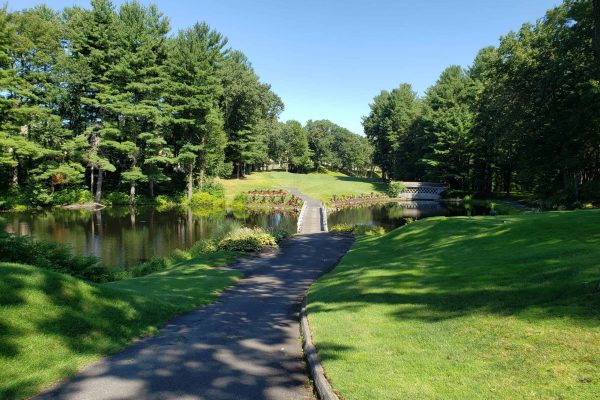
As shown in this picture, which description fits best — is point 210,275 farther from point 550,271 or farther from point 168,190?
point 168,190

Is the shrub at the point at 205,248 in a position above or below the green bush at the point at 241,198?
below

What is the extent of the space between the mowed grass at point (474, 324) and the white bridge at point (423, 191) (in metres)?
53.4

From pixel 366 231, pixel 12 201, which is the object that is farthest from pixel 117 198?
pixel 366 231

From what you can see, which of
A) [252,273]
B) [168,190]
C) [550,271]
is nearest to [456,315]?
[550,271]

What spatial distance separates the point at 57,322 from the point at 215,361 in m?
2.98

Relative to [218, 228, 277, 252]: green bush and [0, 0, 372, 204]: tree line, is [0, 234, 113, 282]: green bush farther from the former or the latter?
[0, 0, 372, 204]: tree line

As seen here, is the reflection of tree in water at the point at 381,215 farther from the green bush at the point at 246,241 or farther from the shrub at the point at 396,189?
the green bush at the point at 246,241

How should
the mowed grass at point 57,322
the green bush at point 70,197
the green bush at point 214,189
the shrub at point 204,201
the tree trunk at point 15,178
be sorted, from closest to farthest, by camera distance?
the mowed grass at point 57,322 → the tree trunk at point 15,178 → the green bush at point 70,197 → the shrub at point 204,201 → the green bush at point 214,189

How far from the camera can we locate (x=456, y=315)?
6.82 meters

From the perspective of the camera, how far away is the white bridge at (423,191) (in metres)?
63.7

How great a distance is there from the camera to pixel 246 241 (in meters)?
19.7

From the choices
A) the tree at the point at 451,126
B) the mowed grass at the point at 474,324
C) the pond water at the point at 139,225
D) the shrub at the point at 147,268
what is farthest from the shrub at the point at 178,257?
the tree at the point at 451,126

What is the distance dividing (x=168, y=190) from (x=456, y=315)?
49084mm

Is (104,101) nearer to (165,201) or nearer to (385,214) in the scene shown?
(165,201)
